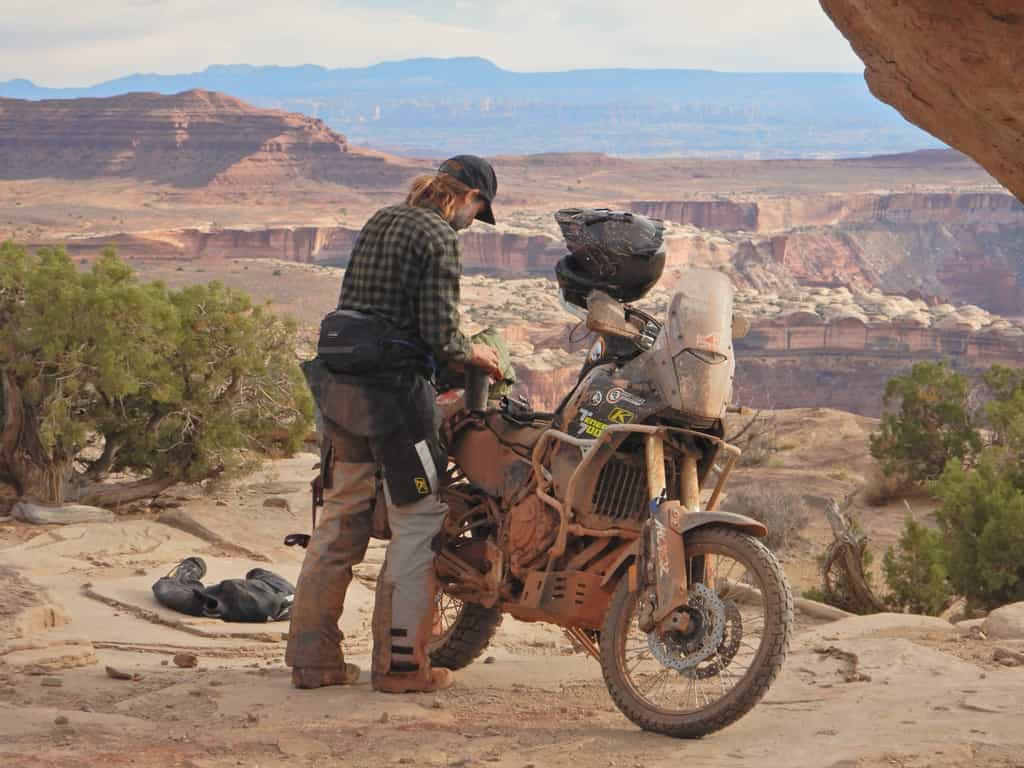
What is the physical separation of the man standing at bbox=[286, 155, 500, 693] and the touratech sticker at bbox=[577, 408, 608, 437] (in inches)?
21.7

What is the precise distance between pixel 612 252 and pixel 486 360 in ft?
2.12

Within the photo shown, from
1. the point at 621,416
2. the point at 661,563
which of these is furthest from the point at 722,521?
the point at 621,416

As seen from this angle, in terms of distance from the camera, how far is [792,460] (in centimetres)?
2620

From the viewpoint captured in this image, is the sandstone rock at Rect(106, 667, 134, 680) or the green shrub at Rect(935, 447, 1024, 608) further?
the green shrub at Rect(935, 447, 1024, 608)

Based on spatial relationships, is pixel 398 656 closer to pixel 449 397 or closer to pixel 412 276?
pixel 449 397

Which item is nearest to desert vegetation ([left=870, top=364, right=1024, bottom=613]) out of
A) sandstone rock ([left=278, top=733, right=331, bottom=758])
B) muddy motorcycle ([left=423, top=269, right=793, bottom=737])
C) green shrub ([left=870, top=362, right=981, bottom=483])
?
green shrub ([left=870, top=362, right=981, bottom=483])

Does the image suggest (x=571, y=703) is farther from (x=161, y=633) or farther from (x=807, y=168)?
(x=807, y=168)

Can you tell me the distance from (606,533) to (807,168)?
142 metres

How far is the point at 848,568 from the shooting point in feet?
30.5

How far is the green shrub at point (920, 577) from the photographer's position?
9695mm

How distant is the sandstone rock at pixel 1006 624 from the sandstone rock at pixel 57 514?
285 inches

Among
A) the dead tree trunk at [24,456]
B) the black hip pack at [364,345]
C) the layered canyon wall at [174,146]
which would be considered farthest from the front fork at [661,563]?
the layered canyon wall at [174,146]

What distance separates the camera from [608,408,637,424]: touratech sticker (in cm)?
466

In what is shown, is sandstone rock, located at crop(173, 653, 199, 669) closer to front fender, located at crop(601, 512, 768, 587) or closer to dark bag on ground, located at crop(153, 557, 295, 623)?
dark bag on ground, located at crop(153, 557, 295, 623)
